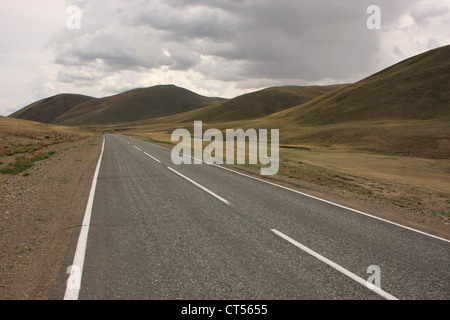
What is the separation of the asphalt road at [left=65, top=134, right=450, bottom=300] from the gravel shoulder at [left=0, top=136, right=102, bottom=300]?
0.46 m

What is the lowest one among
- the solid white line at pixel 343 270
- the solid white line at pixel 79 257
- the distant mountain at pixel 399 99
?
the solid white line at pixel 343 270

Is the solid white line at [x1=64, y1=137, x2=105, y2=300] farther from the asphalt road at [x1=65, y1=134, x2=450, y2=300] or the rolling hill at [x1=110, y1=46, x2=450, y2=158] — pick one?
the rolling hill at [x1=110, y1=46, x2=450, y2=158]

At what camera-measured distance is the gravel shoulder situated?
411 cm

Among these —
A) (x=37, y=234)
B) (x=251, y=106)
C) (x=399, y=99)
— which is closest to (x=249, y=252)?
(x=37, y=234)

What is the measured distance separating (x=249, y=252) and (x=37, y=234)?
14.3ft

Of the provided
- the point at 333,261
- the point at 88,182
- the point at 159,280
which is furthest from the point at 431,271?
the point at 88,182

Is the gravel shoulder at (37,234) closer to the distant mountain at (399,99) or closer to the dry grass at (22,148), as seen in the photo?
the dry grass at (22,148)

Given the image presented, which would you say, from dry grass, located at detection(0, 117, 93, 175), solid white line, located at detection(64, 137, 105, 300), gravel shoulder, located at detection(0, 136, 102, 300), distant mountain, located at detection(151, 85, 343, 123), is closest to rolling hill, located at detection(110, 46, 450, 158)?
dry grass, located at detection(0, 117, 93, 175)

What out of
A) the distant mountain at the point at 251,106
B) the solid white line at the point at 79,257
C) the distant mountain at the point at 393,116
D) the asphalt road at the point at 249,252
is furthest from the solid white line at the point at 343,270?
the distant mountain at the point at 251,106

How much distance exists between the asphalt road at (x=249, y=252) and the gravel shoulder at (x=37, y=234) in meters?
0.46

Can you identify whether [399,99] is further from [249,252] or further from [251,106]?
[251,106]

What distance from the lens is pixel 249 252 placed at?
205 inches

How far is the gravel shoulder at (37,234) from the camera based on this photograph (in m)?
4.11

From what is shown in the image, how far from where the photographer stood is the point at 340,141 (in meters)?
47.8
